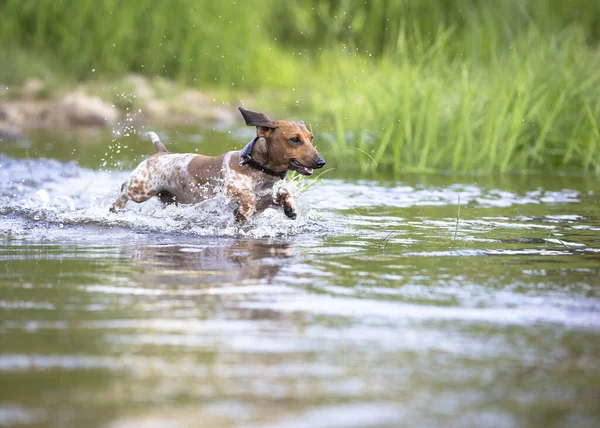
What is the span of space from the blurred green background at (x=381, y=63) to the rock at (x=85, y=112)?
117cm

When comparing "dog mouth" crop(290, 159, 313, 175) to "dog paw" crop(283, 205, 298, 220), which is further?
"dog paw" crop(283, 205, 298, 220)

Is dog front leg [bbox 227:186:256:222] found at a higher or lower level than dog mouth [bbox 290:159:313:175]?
lower

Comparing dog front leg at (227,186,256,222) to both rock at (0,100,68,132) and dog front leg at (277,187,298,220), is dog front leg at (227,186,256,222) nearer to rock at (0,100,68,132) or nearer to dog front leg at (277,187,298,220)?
dog front leg at (277,187,298,220)

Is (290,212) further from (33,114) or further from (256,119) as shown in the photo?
(33,114)

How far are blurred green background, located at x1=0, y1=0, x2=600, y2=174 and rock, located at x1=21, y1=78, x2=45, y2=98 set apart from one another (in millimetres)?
359

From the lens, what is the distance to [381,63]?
45.9ft

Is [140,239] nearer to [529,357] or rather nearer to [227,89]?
[529,357]

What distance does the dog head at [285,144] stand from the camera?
727 cm

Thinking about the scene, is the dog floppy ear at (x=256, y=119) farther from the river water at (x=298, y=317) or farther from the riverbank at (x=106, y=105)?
the riverbank at (x=106, y=105)

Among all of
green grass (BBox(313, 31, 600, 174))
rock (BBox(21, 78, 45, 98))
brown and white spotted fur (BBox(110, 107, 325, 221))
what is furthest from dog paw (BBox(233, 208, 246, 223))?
rock (BBox(21, 78, 45, 98))

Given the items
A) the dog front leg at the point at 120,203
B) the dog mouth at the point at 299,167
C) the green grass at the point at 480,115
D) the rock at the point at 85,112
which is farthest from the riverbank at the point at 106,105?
the dog mouth at the point at 299,167

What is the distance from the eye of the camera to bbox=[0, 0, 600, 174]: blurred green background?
38.2 feet

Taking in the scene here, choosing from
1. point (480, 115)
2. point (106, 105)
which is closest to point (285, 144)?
point (480, 115)

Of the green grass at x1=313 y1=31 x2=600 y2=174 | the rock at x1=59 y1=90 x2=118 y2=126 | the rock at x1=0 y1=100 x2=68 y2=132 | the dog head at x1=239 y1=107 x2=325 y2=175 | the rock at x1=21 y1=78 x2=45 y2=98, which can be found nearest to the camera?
the dog head at x1=239 y1=107 x2=325 y2=175
